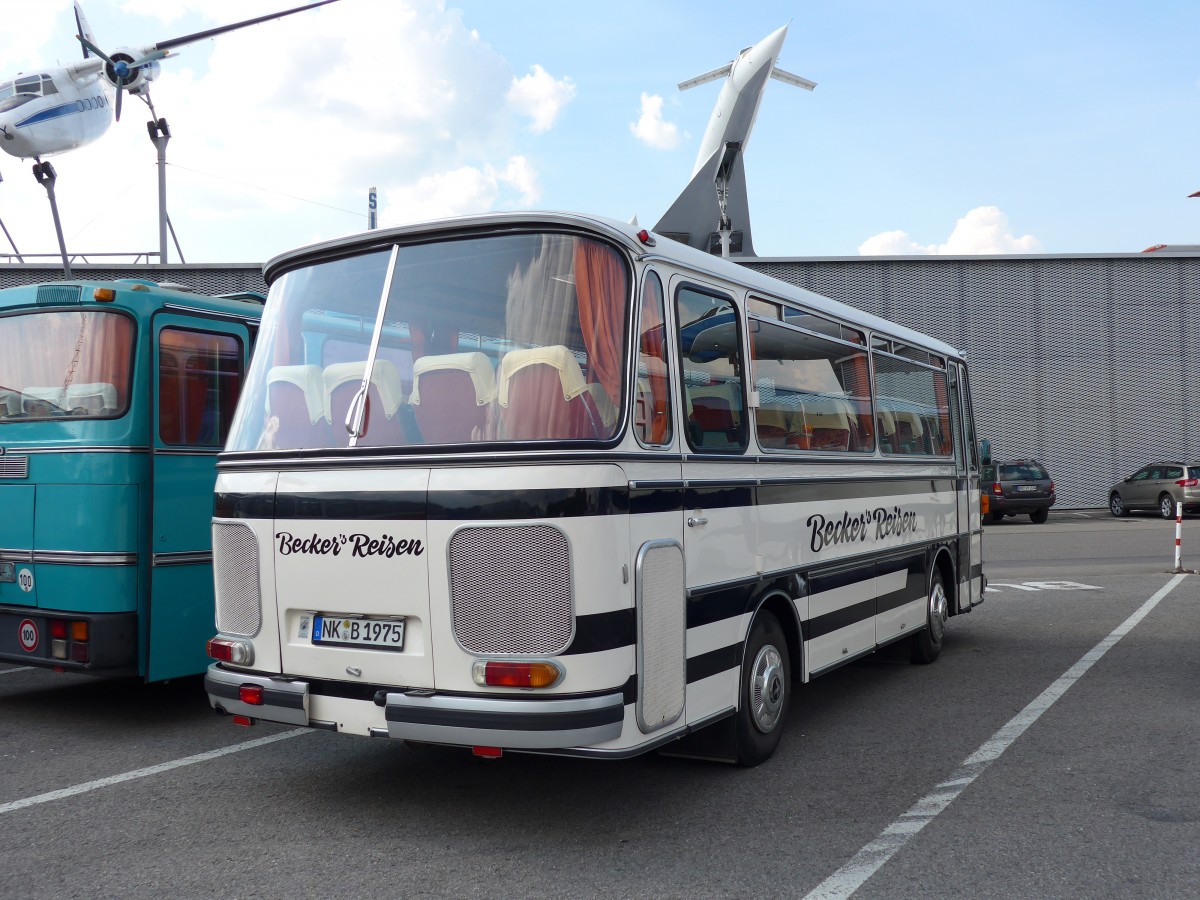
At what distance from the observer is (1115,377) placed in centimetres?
3394

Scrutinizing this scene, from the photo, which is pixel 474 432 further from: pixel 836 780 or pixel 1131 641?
pixel 1131 641

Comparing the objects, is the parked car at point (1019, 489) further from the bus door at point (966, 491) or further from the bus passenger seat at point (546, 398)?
the bus passenger seat at point (546, 398)

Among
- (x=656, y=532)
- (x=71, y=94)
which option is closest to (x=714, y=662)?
(x=656, y=532)


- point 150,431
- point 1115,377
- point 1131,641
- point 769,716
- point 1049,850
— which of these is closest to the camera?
point 1049,850

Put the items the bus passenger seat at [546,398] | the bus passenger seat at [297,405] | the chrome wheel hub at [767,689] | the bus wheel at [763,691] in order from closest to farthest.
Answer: the bus passenger seat at [546,398]
the bus passenger seat at [297,405]
the bus wheel at [763,691]
the chrome wheel hub at [767,689]

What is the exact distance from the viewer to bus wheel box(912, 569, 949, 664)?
8891 millimetres

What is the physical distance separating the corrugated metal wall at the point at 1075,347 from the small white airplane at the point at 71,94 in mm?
31327

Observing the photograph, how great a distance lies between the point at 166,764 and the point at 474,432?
2.87m

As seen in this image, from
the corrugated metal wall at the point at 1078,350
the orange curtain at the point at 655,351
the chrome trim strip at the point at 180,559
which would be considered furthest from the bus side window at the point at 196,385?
the corrugated metal wall at the point at 1078,350

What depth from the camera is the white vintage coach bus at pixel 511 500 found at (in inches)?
176

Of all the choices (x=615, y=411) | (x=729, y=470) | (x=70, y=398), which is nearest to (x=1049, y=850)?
(x=729, y=470)

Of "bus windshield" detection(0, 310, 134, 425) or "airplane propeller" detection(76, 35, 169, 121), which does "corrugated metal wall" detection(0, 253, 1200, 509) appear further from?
"airplane propeller" detection(76, 35, 169, 121)

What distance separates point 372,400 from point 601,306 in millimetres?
1133

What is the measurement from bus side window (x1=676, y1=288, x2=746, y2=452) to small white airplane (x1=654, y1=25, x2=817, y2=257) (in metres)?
32.0
